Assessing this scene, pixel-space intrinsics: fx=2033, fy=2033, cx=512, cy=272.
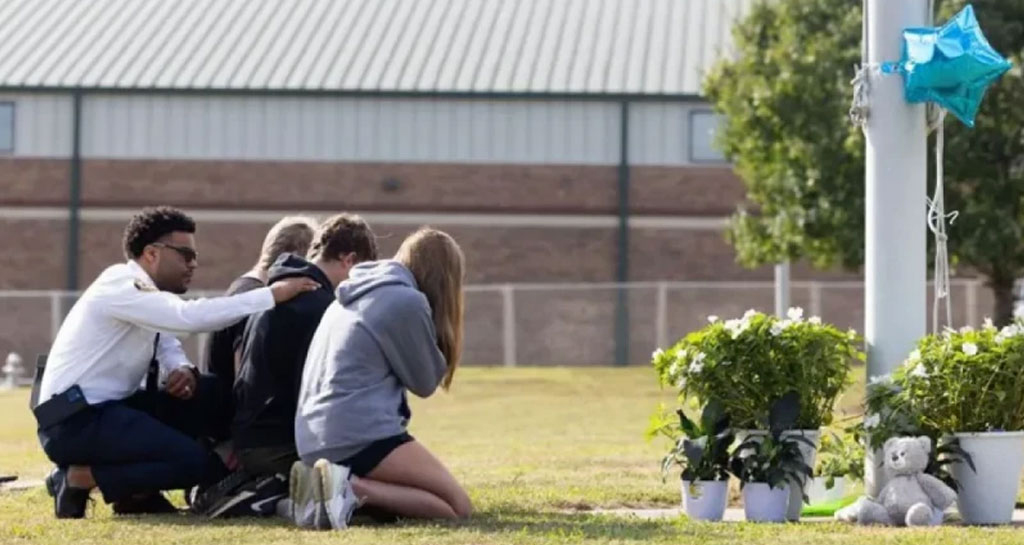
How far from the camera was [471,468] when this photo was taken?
14164mm

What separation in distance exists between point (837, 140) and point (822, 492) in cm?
1865

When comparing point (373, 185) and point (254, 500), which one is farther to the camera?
point (373, 185)

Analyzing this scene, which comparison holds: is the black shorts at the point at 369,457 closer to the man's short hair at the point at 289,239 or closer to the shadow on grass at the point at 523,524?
the shadow on grass at the point at 523,524

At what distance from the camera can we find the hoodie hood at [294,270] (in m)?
9.83

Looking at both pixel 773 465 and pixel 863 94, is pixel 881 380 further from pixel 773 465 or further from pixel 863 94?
pixel 863 94

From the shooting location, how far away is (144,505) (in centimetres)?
1018

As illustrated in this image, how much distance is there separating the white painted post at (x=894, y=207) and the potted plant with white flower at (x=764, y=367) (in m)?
0.23

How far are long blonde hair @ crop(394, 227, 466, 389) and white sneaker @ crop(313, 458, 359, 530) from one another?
0.76m

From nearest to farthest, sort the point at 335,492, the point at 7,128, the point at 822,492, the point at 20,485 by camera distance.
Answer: the point at 335,492
the point at 822,492
the point at 20,485
the point at 7,128

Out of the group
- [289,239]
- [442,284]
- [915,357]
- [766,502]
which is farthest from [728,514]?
[289,239]

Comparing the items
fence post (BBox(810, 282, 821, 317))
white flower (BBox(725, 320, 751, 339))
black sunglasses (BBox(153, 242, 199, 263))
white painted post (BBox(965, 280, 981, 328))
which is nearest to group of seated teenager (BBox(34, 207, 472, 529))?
black sunglasses (BBox(153, 242, 199, 263))

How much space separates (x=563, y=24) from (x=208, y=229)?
9.17m

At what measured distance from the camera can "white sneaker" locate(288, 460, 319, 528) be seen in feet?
29.4

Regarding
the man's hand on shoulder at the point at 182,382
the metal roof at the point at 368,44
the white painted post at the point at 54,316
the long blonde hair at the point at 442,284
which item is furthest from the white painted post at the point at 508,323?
the long blonde hair at the point at 442,284
